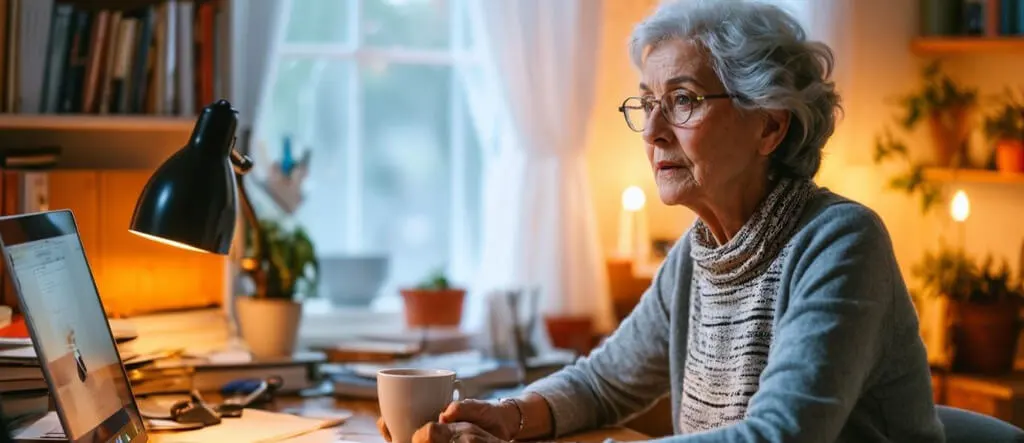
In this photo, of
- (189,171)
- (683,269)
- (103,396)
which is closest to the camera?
(103,396)

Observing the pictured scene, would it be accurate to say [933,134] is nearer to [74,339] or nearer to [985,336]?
[985,336]

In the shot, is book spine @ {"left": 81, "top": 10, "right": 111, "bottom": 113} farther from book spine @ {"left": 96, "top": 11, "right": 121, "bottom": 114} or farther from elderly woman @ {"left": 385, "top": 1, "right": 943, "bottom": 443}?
elderly woman @ {"left": 385, "top": 1, "right": 943, "bottom": 443}

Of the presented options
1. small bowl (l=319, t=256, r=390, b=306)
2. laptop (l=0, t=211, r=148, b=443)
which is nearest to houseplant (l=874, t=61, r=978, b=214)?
small bowl (l=319, t=256, r=390, b=306)

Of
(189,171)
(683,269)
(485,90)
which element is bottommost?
(683,269)

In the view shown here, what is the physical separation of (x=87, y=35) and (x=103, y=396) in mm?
1251

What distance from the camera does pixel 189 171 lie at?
1.78 meters

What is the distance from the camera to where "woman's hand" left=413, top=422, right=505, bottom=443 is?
1622 mm

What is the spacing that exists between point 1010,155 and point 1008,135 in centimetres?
7

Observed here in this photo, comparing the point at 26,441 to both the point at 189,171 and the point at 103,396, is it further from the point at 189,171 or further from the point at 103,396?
the point at 189,171

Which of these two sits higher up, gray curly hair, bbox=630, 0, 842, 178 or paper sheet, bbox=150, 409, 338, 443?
gray curly hair, bbox=630, 0, 842, 178

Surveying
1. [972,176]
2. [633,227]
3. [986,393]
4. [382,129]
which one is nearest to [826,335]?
[986,393]

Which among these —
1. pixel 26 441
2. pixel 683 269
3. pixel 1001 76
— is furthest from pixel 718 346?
pixel 1001 76

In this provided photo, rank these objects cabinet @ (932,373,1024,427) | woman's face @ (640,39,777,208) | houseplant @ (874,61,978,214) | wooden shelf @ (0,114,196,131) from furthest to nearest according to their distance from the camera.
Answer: houseplant @ (874,61,978,214)
cabinet @ (932,373,1024,427)
wooden shelf @ (0,114,196,131)
woman's face @ (640,39,777,208)

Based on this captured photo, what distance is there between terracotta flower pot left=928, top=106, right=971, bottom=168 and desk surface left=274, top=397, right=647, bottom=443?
269 cm
